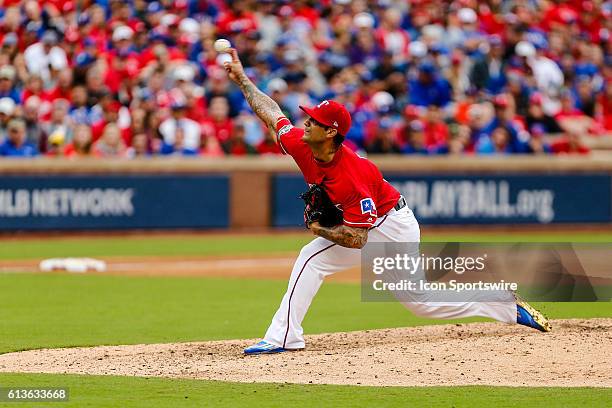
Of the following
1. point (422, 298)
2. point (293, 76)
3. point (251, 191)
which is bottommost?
point (422, 298)

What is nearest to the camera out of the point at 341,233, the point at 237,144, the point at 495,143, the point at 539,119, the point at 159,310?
the point at 341,233

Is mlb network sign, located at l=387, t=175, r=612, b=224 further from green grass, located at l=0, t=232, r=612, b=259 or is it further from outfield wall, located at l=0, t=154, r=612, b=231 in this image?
green grass, located at l=0, t=232, r=612, b=259

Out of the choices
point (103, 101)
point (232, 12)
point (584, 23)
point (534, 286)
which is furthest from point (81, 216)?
point (584, 23)

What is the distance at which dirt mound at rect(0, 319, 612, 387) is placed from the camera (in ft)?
22.8

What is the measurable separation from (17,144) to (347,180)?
10.4 m

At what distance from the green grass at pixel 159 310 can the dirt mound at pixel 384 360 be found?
0.68 meters

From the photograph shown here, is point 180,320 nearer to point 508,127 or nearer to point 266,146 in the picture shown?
point 266,146

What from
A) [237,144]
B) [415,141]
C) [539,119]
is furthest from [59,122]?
[539,119]

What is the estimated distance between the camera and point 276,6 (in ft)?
67.1

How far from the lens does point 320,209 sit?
741cm

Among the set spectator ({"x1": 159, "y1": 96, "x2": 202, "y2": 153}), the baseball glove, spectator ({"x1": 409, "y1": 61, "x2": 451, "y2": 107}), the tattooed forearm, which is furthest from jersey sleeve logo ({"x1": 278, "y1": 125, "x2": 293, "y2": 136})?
spectator ({"x1": 409, "y1": 61, "x2": 451, "y2": 107})

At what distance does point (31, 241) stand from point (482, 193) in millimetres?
7301

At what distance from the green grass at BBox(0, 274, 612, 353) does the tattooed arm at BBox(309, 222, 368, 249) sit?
1.81 metres

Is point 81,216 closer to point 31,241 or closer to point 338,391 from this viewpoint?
point 31,241
